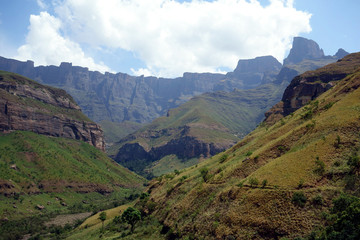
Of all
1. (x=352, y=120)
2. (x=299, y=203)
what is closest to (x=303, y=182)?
(x=299, y=203)

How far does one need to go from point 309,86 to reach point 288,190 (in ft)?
328

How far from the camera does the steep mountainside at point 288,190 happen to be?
31.9 metres

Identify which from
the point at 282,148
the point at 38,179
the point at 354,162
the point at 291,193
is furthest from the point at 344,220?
the point at 38,179

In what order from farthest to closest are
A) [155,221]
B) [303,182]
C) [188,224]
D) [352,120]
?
[155,221] → [188,224] → [352,120] → [303,182]

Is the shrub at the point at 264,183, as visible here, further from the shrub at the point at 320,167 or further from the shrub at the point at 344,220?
the shrub at the point at 344,220

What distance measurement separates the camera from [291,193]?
35094 mm

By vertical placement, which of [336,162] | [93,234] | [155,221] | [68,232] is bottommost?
[68,232]

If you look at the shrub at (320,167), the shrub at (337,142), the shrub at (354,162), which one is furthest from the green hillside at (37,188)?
the shrub at (354,162)

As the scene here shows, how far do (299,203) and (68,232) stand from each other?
105215 millimetres

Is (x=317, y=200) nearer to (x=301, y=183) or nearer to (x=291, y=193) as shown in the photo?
(x=291, y=193)

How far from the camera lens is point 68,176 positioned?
7229 inches

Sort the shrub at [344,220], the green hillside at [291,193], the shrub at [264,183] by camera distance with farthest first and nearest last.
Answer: the shrub at [264,183] < the green hillside at [291,193] < the shrub at [344,220]

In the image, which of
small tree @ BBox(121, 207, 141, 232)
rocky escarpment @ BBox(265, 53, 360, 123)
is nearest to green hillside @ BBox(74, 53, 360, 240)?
small tree @ BBox(121, 207, 141, 232)

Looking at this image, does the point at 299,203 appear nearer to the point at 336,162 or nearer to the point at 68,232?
the point at 336,162
